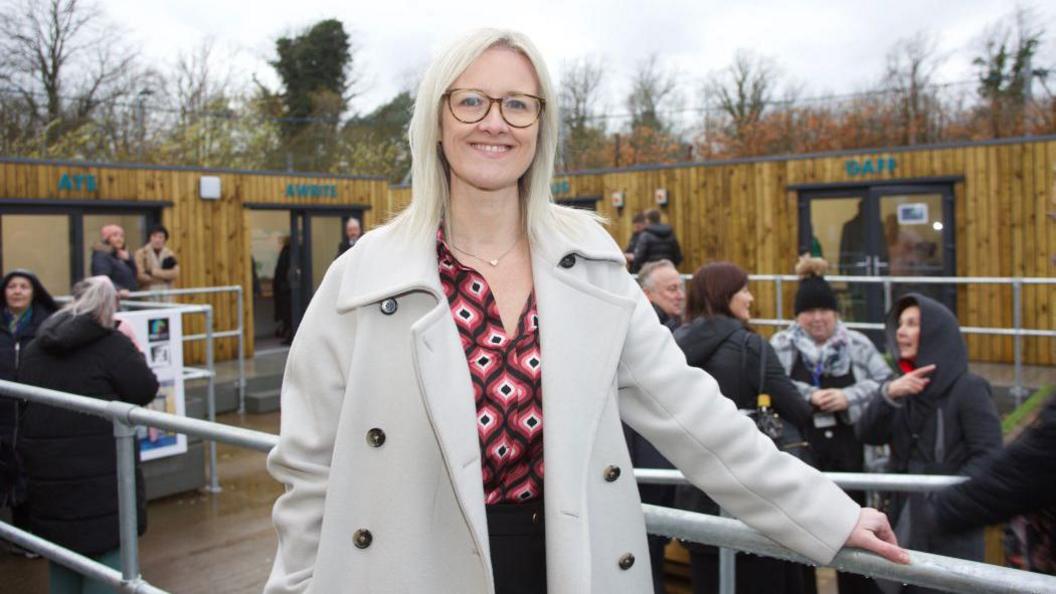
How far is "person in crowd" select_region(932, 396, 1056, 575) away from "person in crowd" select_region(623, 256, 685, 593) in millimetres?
2343

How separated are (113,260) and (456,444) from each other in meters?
10.1

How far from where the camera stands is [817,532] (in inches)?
63.0

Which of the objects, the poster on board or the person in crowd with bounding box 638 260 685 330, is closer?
the person in crowd with bounding box 638 260 685 330

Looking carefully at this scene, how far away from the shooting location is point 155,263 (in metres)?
11.7

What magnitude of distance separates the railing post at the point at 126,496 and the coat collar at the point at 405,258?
172 centimetres

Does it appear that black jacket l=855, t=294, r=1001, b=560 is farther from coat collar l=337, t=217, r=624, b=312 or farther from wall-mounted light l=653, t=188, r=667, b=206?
wall-mounted light l=653, t=188, r=667, b=206

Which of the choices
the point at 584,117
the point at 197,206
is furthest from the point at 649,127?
the point at 197,206

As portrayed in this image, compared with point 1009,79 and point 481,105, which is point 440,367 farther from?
point 1009,79

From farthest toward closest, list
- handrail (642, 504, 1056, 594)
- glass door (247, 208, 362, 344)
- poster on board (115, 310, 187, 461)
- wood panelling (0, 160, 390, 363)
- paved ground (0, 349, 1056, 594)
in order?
1. glass door (247, 208, 362, 344)
2. wood panelling (0, 160, 390, 363)
3. poster on board (115, 310, 187, 461)
4. paved ground (0, 349, 1056, 594)
5. handrail (642, 504, 1056, 594)

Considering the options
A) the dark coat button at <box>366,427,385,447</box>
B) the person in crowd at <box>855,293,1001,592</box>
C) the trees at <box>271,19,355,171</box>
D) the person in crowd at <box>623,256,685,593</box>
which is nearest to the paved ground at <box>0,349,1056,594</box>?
the person in crowd at <box>623,256,685,593</box>

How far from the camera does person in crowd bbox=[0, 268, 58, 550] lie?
4.27 m

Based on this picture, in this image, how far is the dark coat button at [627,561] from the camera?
5.36ft

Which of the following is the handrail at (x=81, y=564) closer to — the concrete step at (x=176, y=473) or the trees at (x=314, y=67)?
the concrete step at (x=176, y=473)

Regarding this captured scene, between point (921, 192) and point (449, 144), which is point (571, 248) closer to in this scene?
point (449, 144)
